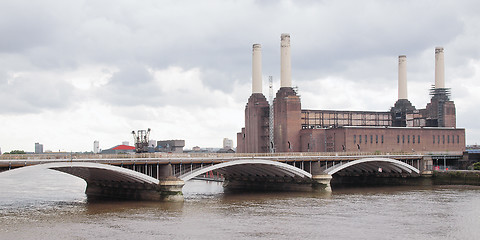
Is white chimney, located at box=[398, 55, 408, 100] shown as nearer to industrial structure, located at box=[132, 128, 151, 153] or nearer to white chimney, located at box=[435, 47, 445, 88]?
white chimney, located at box=[435, 47, 445, 88]

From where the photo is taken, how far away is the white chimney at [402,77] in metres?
138

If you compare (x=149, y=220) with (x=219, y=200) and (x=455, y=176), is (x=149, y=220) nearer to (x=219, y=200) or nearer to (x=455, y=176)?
(x=219, y=200)

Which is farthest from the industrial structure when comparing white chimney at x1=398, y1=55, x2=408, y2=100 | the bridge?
white chimney at x1=398, y1=55, x2=408, y2=100

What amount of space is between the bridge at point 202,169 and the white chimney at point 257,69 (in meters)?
32.3

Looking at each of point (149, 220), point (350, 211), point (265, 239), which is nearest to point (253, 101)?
point (350, 211)

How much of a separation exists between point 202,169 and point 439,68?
282 ft

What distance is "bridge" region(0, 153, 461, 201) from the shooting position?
6047cm

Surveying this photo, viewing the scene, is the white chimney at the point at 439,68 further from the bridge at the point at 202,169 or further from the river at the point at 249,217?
the river at the point at 249,217

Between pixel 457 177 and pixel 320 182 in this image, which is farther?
pixel 457 177

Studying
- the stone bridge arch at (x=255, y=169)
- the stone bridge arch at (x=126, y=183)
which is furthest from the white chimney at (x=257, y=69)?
the stone bridge arch at (x=126, y=183)

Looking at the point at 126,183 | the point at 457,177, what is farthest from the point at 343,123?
the point at 126,183

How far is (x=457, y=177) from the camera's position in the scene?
92312 mm

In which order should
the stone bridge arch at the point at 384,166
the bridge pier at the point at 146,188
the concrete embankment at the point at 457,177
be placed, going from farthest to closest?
the stone bridge arch at the point at 384,166
the concrete embankment at the point at 457,177
the bridge pier at the point at 146,188

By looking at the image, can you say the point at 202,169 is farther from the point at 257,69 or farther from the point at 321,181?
the point at 257,69
